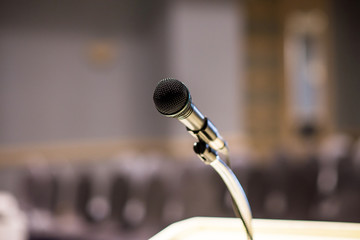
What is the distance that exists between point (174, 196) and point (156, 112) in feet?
9.56

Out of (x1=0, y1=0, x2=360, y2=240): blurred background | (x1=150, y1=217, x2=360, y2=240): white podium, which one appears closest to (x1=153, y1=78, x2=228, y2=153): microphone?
(x1=150, y1=217, x2=360, y2=240): white podium

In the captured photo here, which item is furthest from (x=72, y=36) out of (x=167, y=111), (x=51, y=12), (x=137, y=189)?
(x=167, y=111)

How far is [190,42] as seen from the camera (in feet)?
18.0

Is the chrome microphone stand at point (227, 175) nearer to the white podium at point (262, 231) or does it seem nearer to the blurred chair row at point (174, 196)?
the white podium at point (262, 231)

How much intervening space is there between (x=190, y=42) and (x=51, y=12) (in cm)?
195

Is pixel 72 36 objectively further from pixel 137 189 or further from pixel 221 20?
pixel 137 189

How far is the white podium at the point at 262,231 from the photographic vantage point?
1138 mm

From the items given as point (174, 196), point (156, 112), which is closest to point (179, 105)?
point (174, 196)

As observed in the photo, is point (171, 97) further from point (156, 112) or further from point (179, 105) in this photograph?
point (156, 112)

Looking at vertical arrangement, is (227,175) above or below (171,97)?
below

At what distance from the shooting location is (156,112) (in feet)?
19.6

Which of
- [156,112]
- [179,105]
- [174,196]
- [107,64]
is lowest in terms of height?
[156,112]

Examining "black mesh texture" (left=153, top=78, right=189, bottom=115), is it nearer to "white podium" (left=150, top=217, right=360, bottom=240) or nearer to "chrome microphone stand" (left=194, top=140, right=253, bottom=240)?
"chrome microphone stand" (left=194, top=140, right=253, bottom=240)

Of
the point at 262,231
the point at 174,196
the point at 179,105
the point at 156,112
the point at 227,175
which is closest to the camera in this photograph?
the point at 179,105
